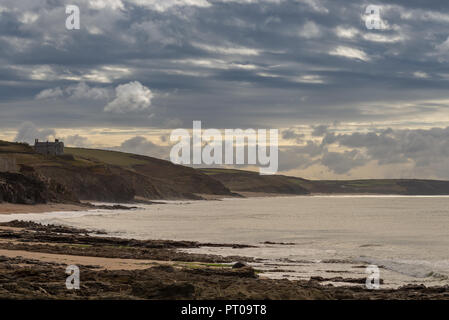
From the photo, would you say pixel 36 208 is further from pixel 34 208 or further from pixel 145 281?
pixel 145 281

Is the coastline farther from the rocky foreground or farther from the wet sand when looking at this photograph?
the rocky foreground

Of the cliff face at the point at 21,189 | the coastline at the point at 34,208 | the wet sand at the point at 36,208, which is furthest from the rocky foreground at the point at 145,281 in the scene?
the cliff face at the point at 21,189

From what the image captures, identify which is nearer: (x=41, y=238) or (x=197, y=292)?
(x=197, y=292)

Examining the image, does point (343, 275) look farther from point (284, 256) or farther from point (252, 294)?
point (252, 294)

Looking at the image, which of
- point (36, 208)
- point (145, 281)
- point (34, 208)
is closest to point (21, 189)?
point (36, 208)

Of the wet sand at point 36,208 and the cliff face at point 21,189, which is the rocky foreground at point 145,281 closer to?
the wet sand at point 36,208

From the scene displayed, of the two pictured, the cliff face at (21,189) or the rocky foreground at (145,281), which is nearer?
the rocky foreground at (145,281)

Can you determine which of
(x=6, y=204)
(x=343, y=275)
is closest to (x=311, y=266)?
(x=343, y=275)

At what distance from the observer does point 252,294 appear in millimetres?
15812

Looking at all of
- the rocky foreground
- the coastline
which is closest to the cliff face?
the coastline
